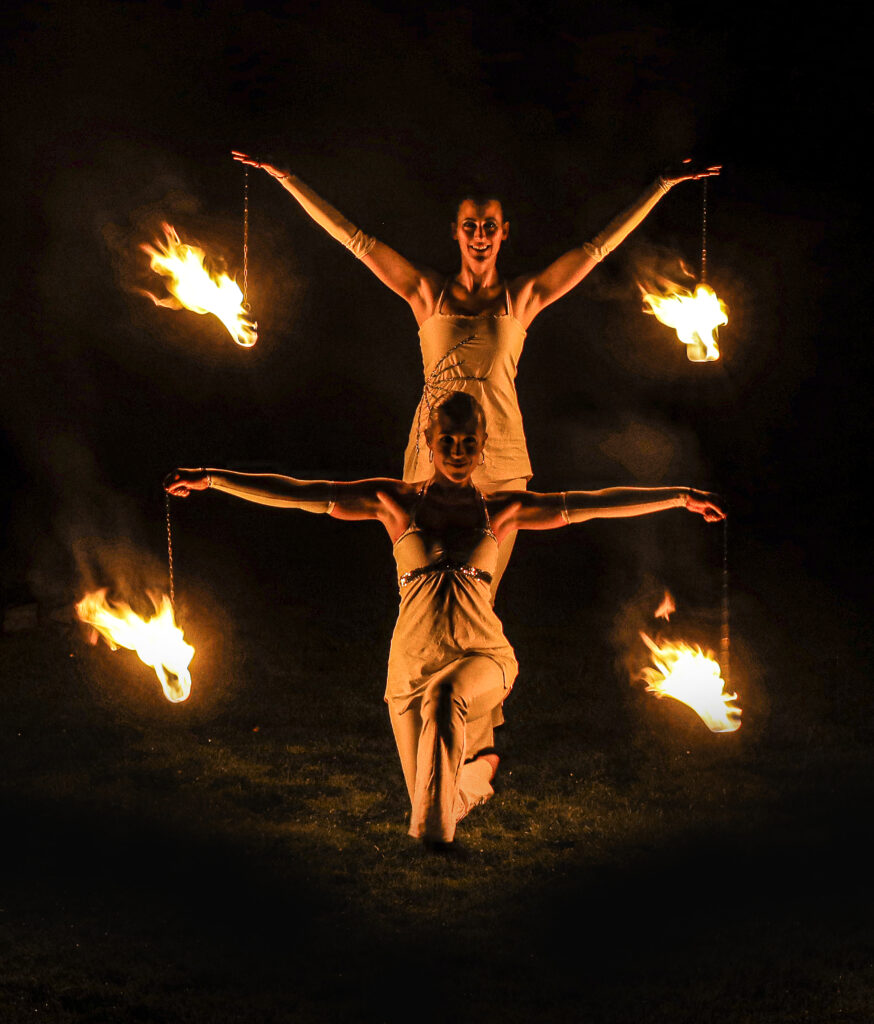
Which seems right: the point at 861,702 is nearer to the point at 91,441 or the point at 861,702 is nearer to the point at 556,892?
the point at 556,892

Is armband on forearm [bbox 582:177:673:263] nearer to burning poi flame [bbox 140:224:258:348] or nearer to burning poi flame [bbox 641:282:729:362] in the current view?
burning poi flame [bbox 641:282:729:362]

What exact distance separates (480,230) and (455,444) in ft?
3.53

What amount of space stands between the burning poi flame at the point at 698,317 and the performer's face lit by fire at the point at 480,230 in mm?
853

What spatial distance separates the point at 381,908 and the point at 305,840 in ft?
2.65

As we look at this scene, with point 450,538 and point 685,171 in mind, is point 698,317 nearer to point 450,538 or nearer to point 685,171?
point 685,171

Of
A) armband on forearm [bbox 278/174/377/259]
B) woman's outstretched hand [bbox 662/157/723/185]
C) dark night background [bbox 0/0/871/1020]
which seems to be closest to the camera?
woman's outstretched hand [bbox 662/157/723/185]

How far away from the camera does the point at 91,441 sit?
38.1 ft

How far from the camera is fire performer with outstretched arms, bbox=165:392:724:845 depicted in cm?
518

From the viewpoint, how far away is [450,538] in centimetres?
530

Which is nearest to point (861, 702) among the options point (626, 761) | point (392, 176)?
point (626, 761)

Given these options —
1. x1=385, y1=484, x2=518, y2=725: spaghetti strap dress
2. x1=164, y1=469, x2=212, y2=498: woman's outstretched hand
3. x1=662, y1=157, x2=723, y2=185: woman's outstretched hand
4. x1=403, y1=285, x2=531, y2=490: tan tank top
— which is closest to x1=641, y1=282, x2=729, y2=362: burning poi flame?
x1=662, y1=157, x2=723, y2=185: woman's outstretched hand

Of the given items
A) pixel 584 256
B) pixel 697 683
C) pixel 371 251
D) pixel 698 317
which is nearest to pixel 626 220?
pixel 584 256

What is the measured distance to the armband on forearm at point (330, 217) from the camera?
19.2 ft

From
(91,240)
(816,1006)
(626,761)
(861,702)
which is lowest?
(816,1006)
